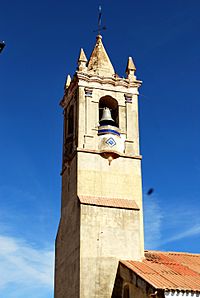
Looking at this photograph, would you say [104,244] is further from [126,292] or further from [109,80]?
[109,80]

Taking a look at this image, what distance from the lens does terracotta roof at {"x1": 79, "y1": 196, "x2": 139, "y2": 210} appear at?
96.4 feet

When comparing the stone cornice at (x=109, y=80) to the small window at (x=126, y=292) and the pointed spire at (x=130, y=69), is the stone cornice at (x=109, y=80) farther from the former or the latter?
the small window at (x=126, y=292)

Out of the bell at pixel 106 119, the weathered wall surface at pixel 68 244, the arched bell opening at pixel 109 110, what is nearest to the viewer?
the weathered wall surface at pixel 68 244

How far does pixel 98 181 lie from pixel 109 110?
189 inches

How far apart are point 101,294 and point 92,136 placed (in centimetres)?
873

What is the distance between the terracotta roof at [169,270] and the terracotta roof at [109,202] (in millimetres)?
2818

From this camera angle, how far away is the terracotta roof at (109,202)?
29375mm

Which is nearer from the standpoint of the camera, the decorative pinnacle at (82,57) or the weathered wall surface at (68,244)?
the weathered wall surface at (68,244)

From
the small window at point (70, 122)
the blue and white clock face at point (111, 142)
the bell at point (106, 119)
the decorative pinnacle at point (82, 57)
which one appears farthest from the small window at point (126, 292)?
the decorative pinnacle at point (82, 57)

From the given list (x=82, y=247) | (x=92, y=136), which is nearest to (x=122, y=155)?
(x=92, y=136)

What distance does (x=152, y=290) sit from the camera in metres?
24.1

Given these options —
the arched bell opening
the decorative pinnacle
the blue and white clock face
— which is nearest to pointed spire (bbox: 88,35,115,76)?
the decorative pinnacle

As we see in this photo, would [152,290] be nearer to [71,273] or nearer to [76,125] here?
[71,273]

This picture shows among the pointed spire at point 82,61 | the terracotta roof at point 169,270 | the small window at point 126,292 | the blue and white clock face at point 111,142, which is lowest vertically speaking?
the small window at point 126,292
